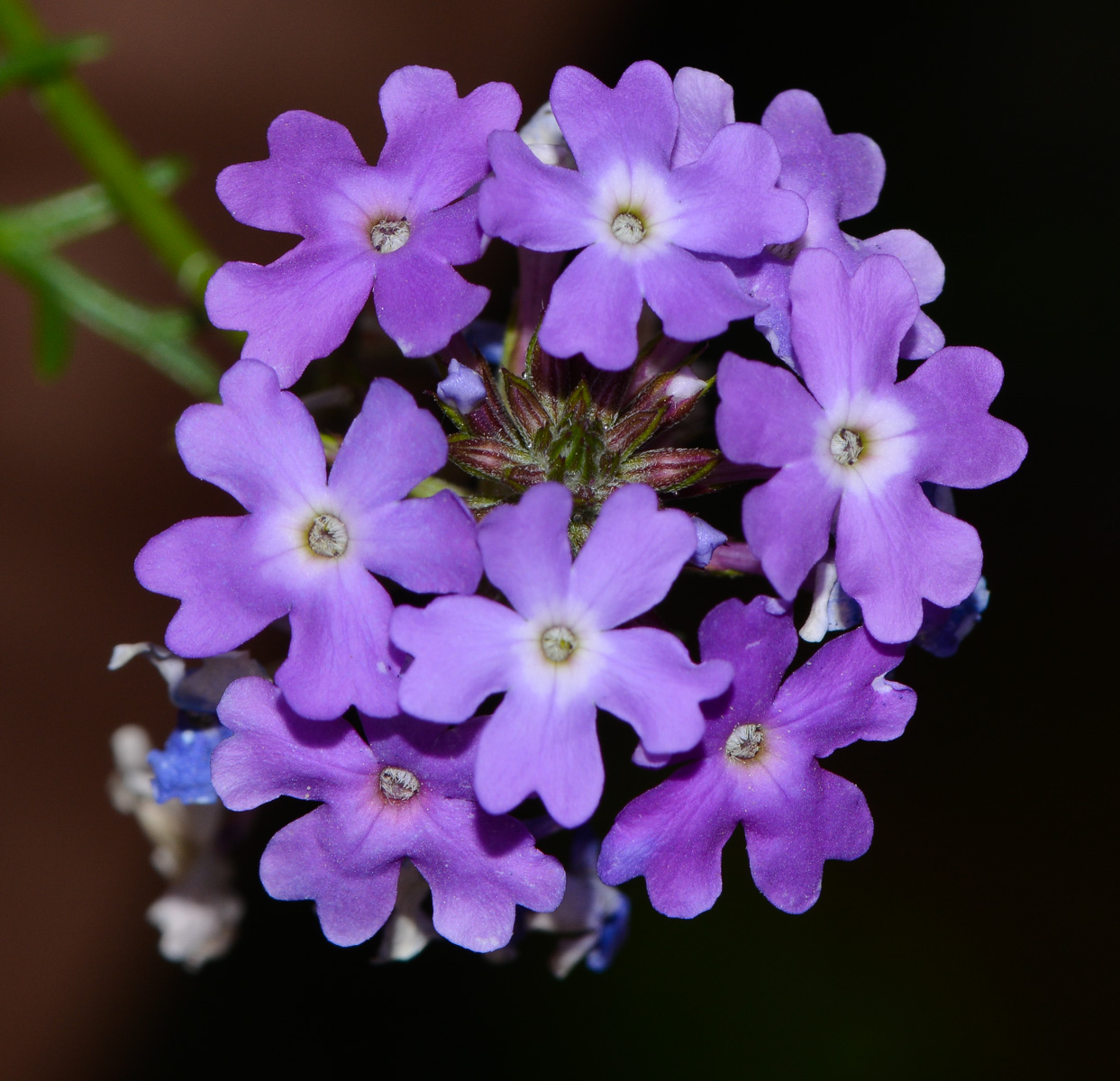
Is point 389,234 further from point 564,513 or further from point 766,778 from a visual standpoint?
point 766,778

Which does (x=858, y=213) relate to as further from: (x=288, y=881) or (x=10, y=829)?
(x=10, y=829)

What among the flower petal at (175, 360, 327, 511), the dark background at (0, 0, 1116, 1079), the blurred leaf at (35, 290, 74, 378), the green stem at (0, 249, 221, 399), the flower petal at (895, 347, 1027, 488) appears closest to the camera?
the flower petal at (175, 360, 327, 511)

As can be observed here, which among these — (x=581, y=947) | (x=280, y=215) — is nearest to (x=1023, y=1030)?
(x=581, y=947)

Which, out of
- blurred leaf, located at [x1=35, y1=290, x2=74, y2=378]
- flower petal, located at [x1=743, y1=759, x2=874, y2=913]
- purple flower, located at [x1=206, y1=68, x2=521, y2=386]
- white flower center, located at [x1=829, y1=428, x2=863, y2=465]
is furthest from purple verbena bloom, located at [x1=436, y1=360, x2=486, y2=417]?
blurred leaf, located at [x1=35, y1=290, x2=74, y2=378]

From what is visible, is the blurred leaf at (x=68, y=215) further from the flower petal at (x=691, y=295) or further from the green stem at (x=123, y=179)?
the flower petal at (x=691, y=295)

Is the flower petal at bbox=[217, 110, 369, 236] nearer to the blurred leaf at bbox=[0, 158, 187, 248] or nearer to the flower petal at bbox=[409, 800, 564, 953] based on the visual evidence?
the flower petal at bbox=[409, 800, 564, 953]

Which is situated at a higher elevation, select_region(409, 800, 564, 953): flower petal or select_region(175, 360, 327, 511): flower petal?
select_region(175, 360, 327, 511): flower petal

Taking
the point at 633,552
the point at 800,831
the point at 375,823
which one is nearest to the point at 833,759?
the point at 800,831
